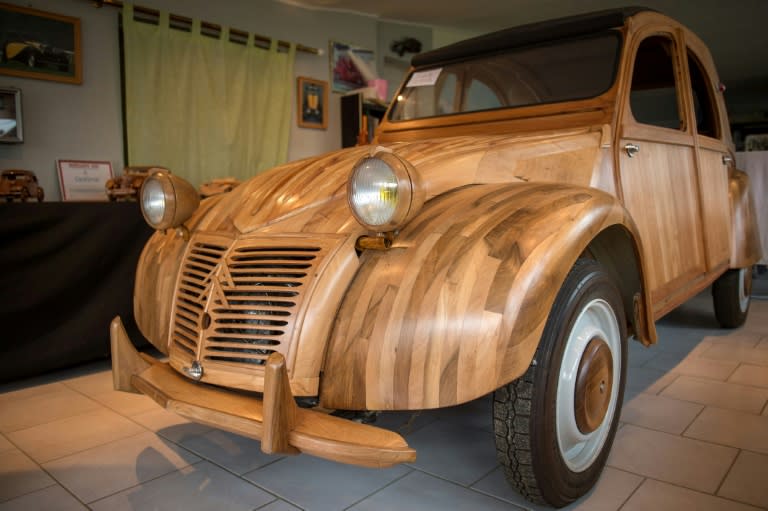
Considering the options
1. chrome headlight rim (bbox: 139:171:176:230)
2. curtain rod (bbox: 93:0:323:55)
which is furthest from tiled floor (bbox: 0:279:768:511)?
curtain rod (bbox: 93:0:323:55)

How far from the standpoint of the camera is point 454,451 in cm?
186

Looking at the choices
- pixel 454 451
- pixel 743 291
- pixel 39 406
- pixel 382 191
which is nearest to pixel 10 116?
pixel 39 406

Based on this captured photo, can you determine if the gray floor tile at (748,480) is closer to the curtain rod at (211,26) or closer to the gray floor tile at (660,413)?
the gray floor tile at (660,413)

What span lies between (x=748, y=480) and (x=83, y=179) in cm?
407

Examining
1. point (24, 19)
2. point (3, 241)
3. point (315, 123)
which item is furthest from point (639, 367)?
point (24, 19)

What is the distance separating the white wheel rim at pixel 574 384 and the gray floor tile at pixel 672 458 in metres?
0.22

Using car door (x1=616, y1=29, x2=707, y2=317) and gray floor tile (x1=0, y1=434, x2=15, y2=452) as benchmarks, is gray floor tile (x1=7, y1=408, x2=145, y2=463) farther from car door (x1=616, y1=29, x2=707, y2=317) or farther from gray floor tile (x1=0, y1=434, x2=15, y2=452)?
car door (x1=616, y1=29, x2=707, y2=317)

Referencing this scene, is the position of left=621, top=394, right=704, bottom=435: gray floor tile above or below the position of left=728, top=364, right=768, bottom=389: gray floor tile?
below

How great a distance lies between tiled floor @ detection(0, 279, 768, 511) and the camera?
155cm

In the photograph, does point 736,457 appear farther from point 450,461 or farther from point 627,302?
point 450,461

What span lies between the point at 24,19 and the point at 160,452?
3230 mm

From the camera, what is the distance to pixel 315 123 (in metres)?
5.62

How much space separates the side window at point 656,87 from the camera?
2398 millimetres

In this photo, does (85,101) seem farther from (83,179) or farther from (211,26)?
(211,26)
